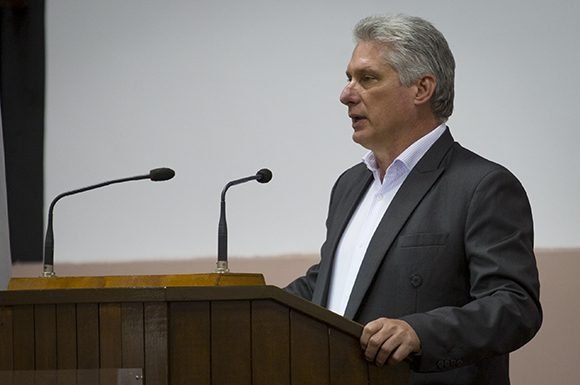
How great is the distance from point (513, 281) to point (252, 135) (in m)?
2.09

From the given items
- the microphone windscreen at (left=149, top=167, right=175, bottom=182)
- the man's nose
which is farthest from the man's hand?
the microphone windscreen at (left=149, top=167, right=175, bottom=182)

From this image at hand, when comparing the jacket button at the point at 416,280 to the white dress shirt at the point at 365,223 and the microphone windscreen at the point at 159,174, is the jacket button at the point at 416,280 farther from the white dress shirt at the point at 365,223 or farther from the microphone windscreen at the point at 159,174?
the microphone windscreen at the point at 159,174

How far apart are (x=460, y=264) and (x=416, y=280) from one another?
0.11m

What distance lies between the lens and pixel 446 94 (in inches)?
114

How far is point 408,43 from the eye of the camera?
2.80 metres

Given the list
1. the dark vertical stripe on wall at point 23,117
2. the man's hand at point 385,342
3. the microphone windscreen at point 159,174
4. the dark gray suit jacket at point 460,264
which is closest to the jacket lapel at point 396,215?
the dark gray suit jacket at point 460,264

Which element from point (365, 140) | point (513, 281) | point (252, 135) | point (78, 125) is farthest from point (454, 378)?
point (78, 125)

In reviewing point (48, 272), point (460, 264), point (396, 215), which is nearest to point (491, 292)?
point (460, 264)

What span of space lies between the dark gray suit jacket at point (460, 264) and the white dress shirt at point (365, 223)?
0.04 metres

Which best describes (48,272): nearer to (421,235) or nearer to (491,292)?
(421,235)

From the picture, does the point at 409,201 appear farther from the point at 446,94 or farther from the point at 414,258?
the point at 446,94

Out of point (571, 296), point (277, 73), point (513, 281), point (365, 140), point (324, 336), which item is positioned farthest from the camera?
point (277, 73)

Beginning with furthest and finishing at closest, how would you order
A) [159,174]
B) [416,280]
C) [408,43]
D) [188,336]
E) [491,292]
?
[159,174] < [408,43] < [416,280] < [491,292] < [188,336]

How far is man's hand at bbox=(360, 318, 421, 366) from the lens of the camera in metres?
2.12
